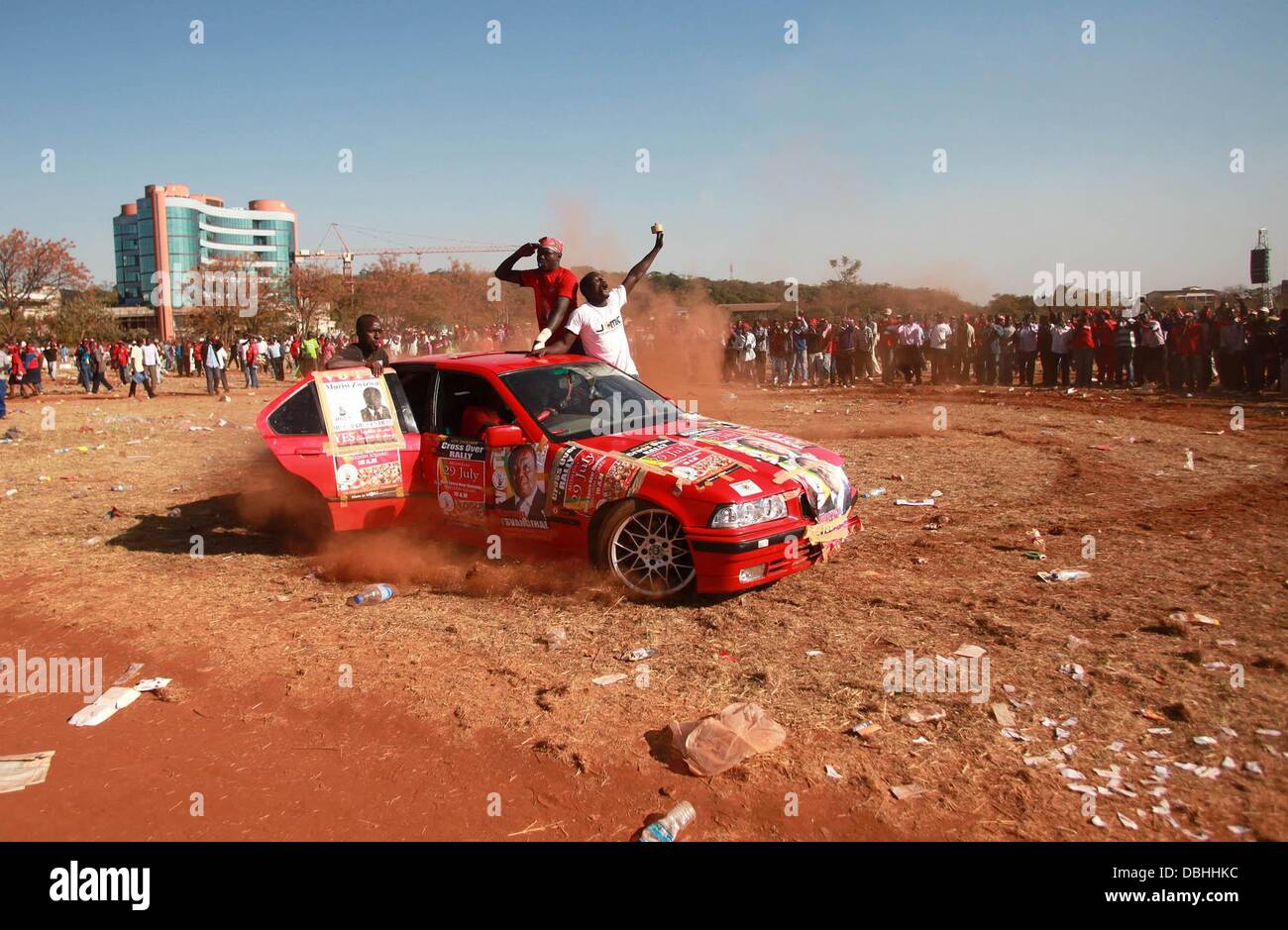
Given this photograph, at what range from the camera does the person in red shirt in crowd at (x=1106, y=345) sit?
20484 millimetres

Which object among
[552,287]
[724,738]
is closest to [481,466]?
A: [552,287]

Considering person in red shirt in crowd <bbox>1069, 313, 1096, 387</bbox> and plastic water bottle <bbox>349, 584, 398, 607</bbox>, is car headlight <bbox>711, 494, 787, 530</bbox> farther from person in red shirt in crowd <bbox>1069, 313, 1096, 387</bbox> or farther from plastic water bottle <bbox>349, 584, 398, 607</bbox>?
person in red shirt in crowd <bbox>1069, 313, 1096, 387</bbox>

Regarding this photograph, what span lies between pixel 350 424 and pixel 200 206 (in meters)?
117

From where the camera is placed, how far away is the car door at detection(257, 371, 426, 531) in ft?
21.4

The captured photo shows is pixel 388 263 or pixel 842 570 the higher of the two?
pixel 388 263

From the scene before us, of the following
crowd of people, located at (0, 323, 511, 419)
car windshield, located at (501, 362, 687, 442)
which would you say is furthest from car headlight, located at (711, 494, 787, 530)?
crowd of people, located at (0, 323, 511, 419)

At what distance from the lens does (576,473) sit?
5.83 m

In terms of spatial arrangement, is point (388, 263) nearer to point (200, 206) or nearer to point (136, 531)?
point (136, 531)

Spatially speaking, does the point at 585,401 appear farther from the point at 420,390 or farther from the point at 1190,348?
the point at 1190,348

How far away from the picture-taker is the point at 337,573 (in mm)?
6656

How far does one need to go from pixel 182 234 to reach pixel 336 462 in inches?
4589

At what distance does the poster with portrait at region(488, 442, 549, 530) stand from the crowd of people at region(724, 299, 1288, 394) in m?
16.4
